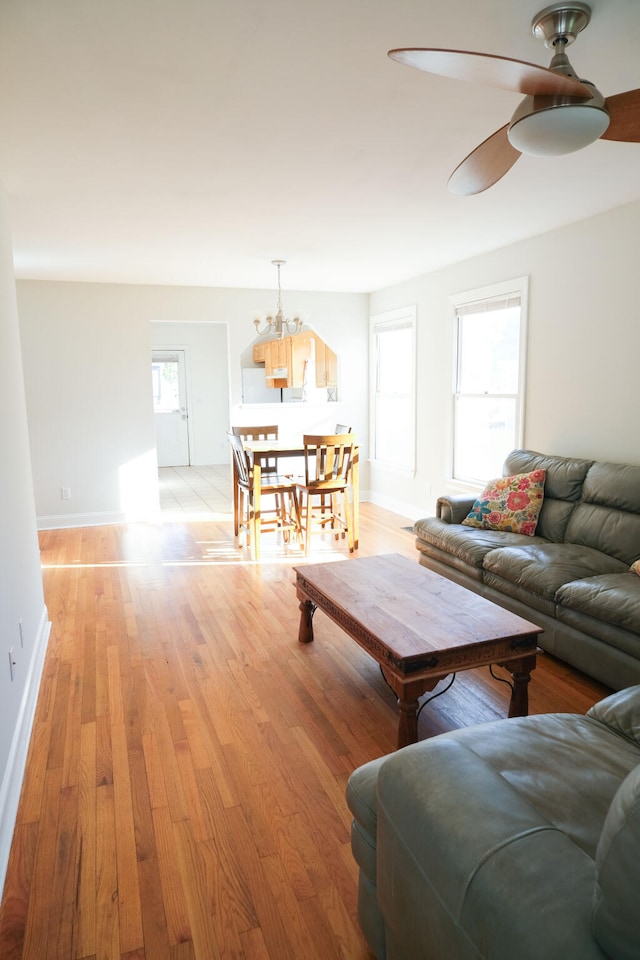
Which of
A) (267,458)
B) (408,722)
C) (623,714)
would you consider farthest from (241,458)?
(623,714)

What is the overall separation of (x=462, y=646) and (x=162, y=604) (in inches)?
94.5

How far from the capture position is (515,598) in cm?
334

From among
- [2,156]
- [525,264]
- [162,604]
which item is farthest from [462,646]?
[525,264]

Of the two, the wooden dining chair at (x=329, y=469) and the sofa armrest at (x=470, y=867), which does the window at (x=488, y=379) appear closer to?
the wooden dining chair at (x=329, y=469)

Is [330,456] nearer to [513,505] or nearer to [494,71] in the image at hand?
[513,505]

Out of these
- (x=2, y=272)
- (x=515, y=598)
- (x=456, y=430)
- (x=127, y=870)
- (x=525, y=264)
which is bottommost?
(x=127, y=870)

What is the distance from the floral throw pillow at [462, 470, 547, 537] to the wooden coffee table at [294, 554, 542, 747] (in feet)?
Answer: 3.69

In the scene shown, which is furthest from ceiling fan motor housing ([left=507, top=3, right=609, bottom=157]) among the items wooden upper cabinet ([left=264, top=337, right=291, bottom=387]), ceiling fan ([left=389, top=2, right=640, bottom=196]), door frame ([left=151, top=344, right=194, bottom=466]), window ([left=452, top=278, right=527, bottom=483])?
door frame ([left=151, top=344, right=194, bottom=466])

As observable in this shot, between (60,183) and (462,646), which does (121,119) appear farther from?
(462,646)

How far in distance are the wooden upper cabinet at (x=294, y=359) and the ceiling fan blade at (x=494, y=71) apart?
5.66m

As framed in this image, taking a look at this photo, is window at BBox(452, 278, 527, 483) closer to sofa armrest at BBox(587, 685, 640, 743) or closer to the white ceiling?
the white ceiling

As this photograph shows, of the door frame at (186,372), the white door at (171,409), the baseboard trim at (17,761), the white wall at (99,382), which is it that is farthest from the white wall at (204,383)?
the baseboard trim at (17,761)

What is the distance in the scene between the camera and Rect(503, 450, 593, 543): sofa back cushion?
386 centimetres

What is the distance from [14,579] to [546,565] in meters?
2.62
